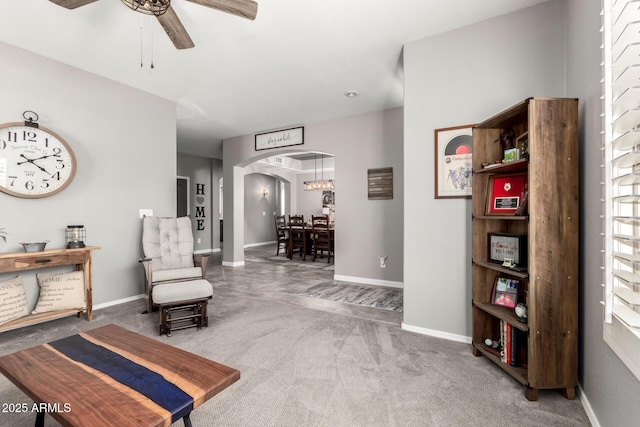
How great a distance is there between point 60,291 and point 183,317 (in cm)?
125

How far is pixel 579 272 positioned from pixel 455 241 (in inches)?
34.5

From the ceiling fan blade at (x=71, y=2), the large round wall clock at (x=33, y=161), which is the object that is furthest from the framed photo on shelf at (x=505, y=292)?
the large round wall clock at (x=33, y=161)

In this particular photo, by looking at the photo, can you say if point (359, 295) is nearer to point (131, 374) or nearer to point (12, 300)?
point (131, 374)

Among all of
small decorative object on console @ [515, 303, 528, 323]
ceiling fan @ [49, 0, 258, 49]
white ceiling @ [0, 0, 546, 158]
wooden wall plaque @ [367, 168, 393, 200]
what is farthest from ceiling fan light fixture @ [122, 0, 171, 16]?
wooden wall plaque @ [367, 168, 393, 200]

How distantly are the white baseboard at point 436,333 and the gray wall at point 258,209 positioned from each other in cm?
739

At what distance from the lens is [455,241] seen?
8.50ft

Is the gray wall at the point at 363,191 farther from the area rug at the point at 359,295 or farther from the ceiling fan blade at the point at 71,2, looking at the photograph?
the ceiling fan blade at the point at 71,2

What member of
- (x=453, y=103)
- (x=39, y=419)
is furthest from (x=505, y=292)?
(x=39, y=419)

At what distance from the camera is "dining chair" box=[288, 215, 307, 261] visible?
22.9 ft

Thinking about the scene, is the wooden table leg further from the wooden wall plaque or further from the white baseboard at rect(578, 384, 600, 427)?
the wooden wall plaque

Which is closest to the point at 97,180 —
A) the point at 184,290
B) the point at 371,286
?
the point at 184,290

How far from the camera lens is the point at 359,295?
4094 mm

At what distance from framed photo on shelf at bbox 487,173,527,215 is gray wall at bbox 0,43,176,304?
4.01m

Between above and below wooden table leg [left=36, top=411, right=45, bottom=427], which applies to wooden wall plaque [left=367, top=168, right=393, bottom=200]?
above
